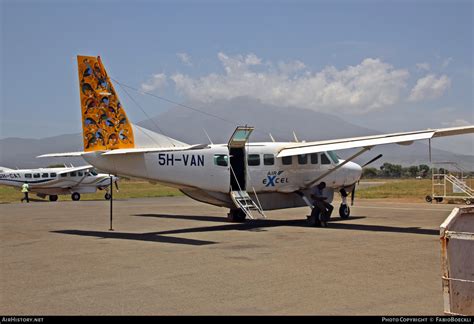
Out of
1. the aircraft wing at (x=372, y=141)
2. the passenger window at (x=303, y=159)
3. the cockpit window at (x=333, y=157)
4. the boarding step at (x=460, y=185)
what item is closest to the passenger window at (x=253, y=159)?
the aircraft wing at (x=372, y=141)

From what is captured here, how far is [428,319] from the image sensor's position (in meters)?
6.25

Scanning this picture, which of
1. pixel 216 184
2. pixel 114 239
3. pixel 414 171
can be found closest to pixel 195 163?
pixel 216 184

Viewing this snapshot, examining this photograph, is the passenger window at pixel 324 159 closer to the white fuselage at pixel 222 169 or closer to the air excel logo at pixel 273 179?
the white fuselage at pixel 222 169

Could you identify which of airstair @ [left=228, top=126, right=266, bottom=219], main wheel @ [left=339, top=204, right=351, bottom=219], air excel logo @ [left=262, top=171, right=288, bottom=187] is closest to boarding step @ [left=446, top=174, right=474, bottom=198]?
main wheel @ [left=339, top=204, right=351, bottom=219]

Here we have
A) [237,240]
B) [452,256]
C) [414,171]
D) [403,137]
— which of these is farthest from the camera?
[414,171]

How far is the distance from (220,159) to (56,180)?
26963mm

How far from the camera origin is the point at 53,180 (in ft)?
137

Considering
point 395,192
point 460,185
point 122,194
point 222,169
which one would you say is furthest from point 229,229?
point 122,194

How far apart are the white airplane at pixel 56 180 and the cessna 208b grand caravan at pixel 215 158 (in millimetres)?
24002

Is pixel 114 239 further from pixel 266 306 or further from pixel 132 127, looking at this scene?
pixel 266 306

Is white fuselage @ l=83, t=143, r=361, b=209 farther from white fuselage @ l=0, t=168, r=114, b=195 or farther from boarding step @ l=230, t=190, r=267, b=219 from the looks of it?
white fuselage @ l=0, t=168, r=114, b=195

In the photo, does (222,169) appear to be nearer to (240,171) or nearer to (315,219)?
(240,171)

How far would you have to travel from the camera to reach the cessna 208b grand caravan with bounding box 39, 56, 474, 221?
54.4 feet

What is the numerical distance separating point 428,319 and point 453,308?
444mm
